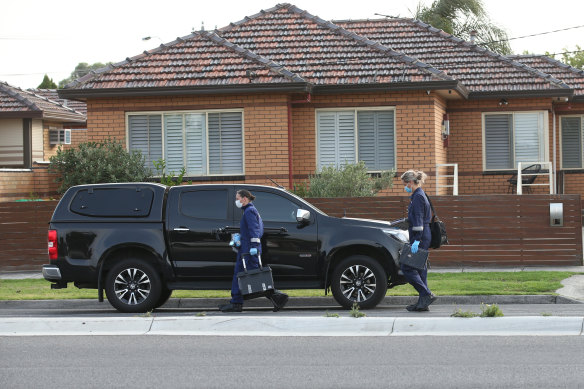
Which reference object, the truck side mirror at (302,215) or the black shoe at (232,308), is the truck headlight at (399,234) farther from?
the black shoe at (232,308)

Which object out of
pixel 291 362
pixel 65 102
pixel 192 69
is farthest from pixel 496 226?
pixel 65 102

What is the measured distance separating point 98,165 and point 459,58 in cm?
1034

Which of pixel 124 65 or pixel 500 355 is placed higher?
pixel 124 65

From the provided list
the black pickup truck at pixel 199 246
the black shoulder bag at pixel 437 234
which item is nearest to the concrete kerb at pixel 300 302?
the black pickup truck at pixel 199 246

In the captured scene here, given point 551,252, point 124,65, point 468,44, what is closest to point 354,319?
point 551,252

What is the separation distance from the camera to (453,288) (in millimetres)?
14695

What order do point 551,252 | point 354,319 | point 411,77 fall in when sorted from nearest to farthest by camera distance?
point 354,319, point 551,252, point 411,77

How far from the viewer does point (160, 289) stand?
42.3 ft

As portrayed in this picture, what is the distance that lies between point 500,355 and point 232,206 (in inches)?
206

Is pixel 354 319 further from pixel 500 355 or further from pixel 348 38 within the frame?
pixel 348 38

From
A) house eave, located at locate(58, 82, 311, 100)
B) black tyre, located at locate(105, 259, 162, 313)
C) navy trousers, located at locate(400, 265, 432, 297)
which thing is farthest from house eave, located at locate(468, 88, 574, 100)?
black tyre, located at locate(105, 259, 162, 313)

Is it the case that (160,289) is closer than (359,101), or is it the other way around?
(160,289)

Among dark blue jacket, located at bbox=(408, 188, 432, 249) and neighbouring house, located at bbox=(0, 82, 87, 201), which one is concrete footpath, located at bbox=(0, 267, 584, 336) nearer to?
dark blue jacket, located at bbox=(408, 188, 432, 249)

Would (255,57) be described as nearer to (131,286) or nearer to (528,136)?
(528,136)
